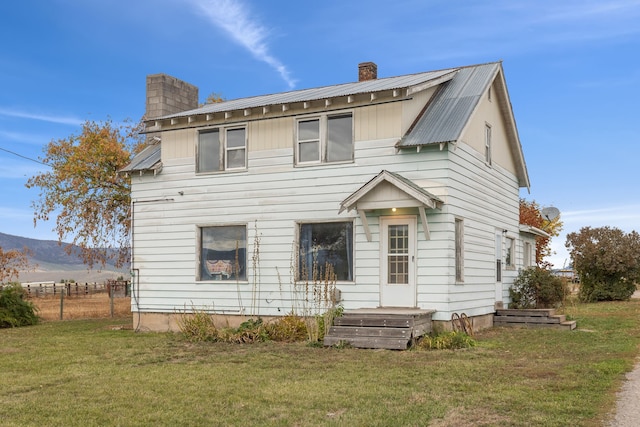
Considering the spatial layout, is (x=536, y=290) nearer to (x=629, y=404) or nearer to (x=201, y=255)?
(x=201, y=255)

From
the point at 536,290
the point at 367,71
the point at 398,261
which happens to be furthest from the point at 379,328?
the point at 367,71

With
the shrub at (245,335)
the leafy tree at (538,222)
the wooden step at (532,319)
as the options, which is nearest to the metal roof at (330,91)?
the shrub at (245,335)

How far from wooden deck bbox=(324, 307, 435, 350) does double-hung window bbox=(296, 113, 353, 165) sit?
410cm

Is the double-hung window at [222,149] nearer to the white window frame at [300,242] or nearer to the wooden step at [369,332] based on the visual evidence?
the white window frame at [300,242]

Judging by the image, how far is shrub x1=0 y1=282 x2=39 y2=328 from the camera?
2158cm

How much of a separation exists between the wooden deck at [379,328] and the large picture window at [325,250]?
1772 mm

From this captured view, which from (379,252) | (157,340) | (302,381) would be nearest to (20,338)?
(157,340)

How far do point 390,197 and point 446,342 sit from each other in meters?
3.47

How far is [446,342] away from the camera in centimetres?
1340

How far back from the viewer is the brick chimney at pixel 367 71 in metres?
20.5

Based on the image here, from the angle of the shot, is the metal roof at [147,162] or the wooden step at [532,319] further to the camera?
the metal roof at [147,162]

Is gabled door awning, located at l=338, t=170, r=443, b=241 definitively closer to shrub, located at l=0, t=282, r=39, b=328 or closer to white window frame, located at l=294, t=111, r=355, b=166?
white window frame, located at l=294, t=111, r=355, b=166

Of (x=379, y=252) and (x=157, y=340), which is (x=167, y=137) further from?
(x=379, y=252)

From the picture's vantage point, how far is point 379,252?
15609 mm
